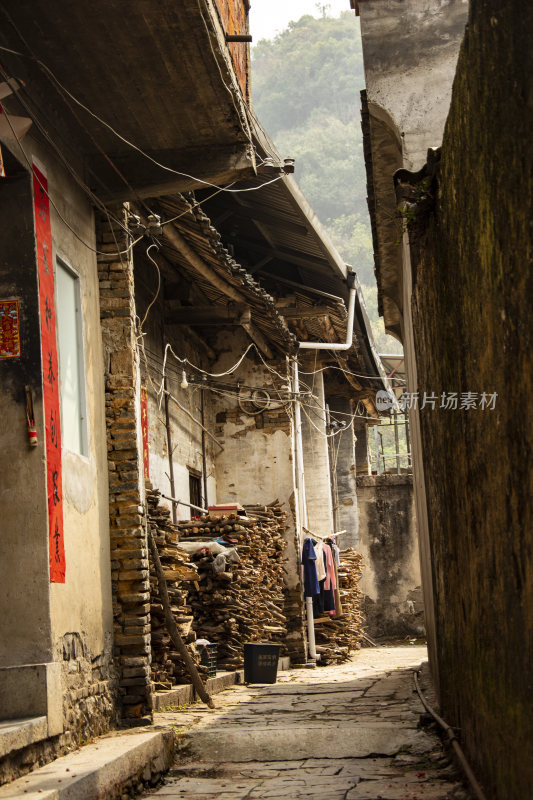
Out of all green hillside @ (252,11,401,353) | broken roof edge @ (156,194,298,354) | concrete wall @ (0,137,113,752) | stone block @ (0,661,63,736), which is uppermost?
green hillside @ (252,11,401,353)

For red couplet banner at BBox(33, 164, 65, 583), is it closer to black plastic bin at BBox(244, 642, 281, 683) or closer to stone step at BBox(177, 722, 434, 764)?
stone step at BBox(177, 722, 434, 764)

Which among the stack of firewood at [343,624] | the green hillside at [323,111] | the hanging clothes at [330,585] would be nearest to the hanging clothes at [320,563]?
the hanging clothes at [330,585]

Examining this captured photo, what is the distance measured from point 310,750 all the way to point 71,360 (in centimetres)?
341

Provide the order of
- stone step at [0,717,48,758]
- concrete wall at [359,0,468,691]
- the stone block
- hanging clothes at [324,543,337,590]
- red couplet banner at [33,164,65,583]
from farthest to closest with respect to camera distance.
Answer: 1. hanging clothes at [324,543,337,590]
2. concrete wall at [359,0,468,691]
3. red couplet banner at [33,164,65,583]
4. the stone block
5. stone step at [0,717,48,758]

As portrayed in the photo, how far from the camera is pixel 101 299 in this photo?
812 cm

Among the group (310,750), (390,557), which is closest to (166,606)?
(310,750)

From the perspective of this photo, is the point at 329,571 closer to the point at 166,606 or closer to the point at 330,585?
the point at 330,585

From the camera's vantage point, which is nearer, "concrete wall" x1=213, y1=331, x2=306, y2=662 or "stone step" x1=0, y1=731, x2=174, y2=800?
"stone step" x1=0, y1=731, x2=174, y2=800

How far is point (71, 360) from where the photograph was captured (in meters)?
7.37

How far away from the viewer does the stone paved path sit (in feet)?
17.4

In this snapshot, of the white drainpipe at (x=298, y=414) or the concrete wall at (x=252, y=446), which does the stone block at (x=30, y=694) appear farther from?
the white drainpipe at (x=298, y=414)

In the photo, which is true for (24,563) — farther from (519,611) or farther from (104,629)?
(519,611)

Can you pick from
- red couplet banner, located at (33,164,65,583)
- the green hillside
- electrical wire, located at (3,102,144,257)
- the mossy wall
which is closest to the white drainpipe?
electrical wire, located at (3,102,144,257)

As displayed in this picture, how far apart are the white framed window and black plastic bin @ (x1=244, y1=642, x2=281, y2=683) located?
465cm
